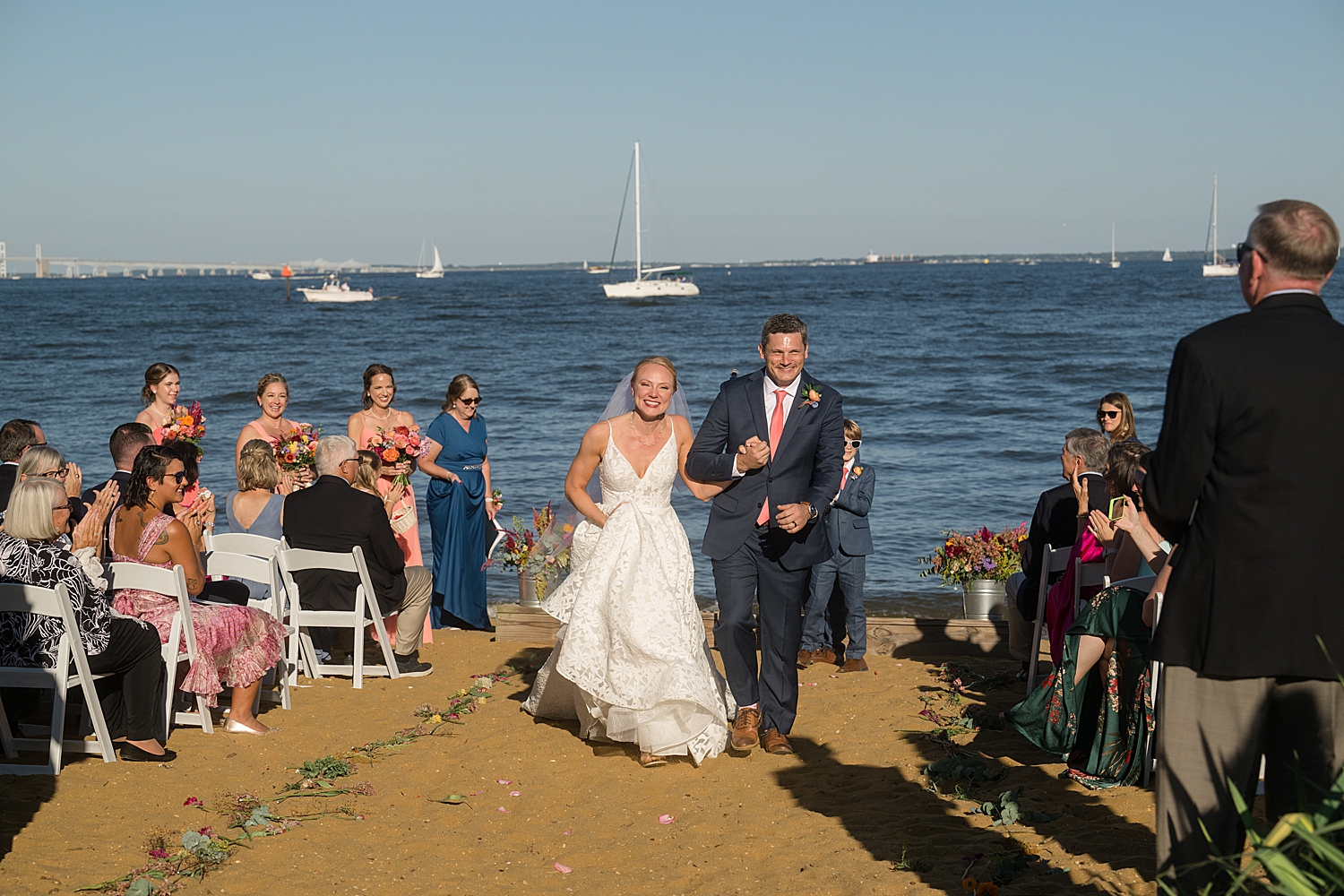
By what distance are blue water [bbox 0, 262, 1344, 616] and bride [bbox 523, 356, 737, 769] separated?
466 centimetres

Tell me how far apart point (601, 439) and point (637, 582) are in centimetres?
75

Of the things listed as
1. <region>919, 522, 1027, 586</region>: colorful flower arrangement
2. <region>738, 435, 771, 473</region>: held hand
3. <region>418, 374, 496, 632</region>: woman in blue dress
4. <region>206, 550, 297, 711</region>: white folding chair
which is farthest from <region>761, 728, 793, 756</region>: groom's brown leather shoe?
<region>418, 374, 496, 632</region>: woman in blue dress

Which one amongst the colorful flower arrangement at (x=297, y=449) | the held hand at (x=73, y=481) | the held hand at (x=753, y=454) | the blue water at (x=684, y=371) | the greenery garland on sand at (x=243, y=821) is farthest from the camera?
the blue water at (x=684, y=371)

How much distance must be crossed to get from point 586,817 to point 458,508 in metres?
4.09

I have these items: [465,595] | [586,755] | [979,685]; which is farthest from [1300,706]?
[465,595]

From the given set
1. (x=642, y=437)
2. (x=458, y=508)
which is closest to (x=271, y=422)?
(x=458, y=508)

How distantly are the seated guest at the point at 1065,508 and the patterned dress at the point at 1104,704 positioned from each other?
1048 mm

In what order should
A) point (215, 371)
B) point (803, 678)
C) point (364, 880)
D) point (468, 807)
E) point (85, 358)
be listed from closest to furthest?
1. point (364, 880)
2. point (468, 807)
3. point (803, 678)
4. point (215, 371)
5. point (85, 358)

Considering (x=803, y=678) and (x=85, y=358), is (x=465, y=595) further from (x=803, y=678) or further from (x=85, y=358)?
(x=85, y=358)

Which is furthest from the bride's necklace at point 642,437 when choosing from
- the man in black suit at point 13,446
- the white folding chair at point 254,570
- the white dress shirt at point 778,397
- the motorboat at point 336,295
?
the motorboat at point 336,295

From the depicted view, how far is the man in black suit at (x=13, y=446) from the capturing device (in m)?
6.73

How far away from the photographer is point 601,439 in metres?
5.76

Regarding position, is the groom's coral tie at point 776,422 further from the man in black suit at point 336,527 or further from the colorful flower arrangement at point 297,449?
the colorful flower arrangement at point 297,449

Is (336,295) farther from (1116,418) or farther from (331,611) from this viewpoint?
(1116,418)
